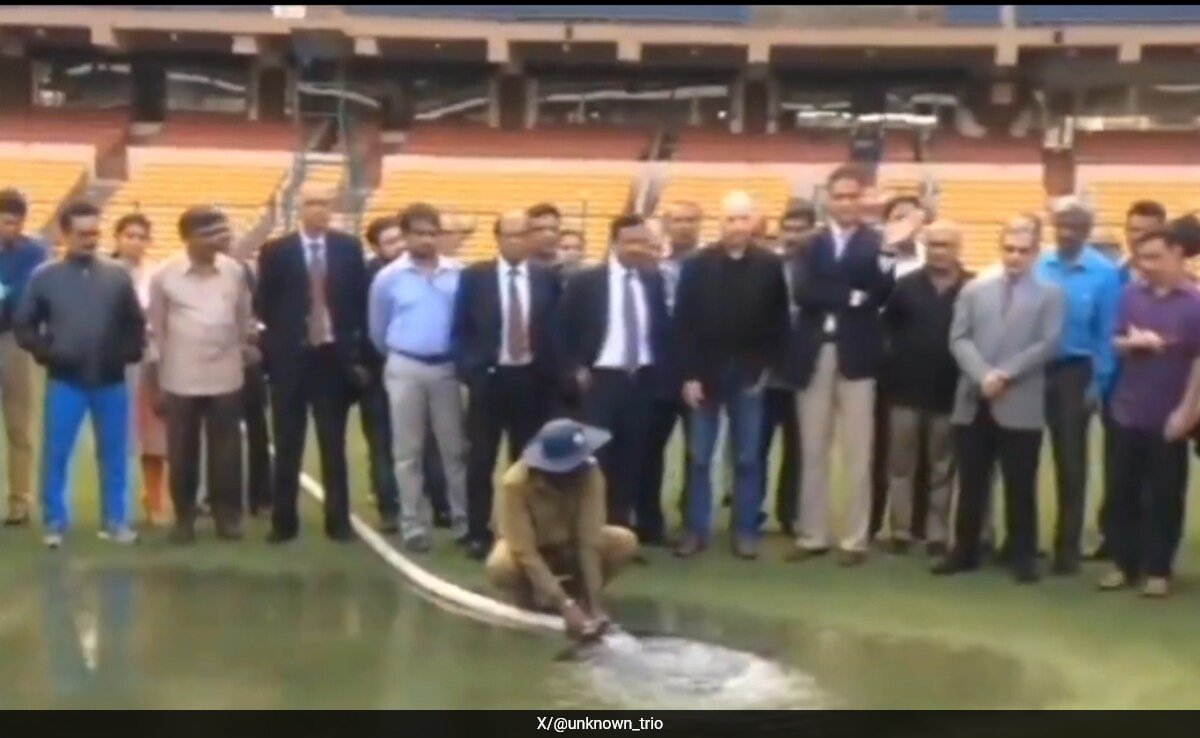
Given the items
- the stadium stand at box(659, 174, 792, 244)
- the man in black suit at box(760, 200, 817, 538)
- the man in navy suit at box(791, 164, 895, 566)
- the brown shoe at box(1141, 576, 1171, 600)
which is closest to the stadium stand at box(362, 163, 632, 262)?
the stadium stand at box(659, 174, 792, 244)

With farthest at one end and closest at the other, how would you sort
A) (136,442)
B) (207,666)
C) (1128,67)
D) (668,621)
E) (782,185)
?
(1128,67)
(782,185)
(136,442)
(668,621)
(207,666)

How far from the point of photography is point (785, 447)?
369 inches

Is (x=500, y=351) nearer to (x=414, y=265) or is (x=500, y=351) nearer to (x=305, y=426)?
(x=414, y=265)

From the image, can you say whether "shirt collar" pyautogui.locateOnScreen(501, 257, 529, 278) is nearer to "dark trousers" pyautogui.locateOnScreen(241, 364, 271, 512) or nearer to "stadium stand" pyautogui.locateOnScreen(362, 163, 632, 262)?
"dark trousers" pyautogui.locateOnScreen(241, 364, 271, 512)

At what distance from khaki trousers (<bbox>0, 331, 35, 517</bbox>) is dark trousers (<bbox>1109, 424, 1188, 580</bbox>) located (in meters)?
5.34

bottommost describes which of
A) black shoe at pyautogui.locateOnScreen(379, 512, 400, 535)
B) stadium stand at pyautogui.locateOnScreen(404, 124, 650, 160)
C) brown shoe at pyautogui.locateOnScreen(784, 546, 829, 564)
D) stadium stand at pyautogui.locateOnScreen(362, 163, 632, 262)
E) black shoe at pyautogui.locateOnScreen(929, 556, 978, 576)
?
black shoe at pyautogui.locateOnScreen(379, 512, 400, 535)

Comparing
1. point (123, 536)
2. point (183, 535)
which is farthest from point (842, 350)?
point (123, 536)

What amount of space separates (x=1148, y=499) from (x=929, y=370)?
1150 millimetres

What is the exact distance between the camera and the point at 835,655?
707cm

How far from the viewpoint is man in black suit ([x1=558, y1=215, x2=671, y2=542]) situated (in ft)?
28.2

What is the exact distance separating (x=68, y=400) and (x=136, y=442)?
1.06m
